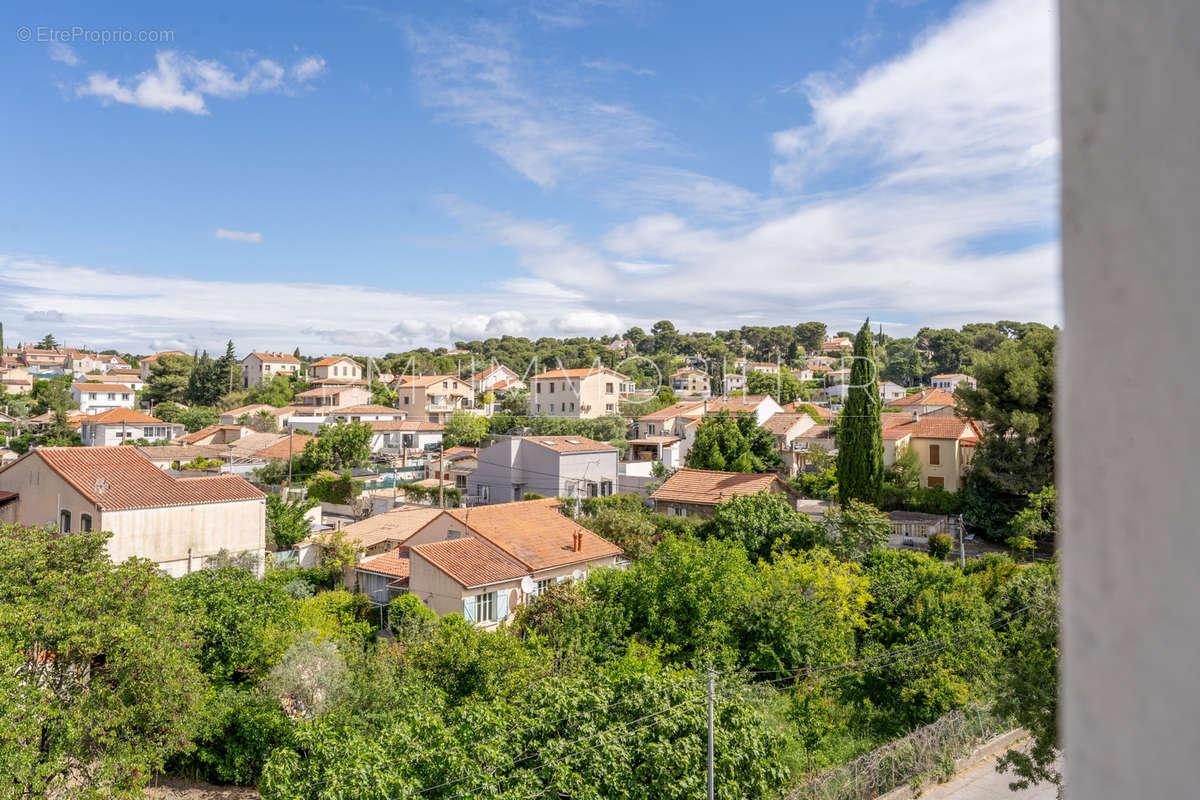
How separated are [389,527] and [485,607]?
9.70 metres

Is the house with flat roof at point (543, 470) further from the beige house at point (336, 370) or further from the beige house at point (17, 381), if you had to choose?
the beige house at point (17, 381)

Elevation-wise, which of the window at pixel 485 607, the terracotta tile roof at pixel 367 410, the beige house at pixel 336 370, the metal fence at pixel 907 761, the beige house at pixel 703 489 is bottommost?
the metal fence at pixel 907 761

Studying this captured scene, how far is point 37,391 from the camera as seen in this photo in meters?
64.9

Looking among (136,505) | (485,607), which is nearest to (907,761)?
(485,607)

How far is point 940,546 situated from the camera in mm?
22641

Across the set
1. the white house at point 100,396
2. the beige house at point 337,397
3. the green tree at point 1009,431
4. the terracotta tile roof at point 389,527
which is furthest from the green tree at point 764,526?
the white house at point 100,396

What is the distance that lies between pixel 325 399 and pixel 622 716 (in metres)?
59.8

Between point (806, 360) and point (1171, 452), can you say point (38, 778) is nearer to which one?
point (1171, 452)

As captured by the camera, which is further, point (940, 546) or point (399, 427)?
point (399, 427)

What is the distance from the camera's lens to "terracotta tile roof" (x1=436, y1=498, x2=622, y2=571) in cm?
1986

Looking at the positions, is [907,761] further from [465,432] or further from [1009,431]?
[465,432]

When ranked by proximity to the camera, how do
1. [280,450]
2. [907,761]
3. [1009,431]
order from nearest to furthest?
[907,761]
[1009,431]
[280,450]

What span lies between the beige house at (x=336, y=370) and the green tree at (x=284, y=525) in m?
51.9

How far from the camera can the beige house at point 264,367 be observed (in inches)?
3214
